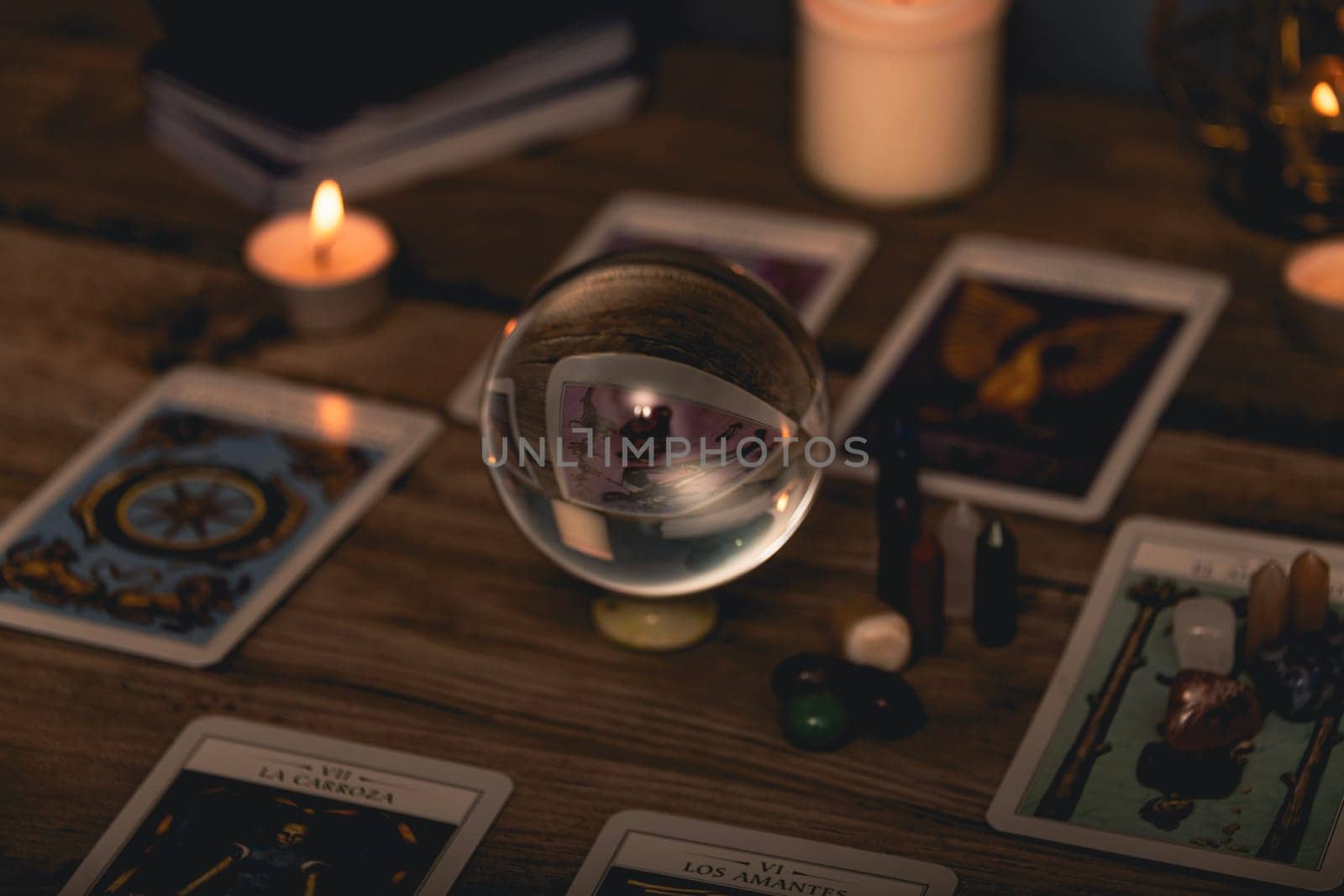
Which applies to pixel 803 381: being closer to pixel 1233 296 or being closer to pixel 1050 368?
pixel 1050 368

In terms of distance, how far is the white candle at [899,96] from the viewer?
4.44 ft

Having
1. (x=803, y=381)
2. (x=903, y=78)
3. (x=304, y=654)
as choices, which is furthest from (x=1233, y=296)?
(x=304, y=654)

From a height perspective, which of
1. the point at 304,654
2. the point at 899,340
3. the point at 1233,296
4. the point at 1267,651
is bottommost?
the point at 304,654

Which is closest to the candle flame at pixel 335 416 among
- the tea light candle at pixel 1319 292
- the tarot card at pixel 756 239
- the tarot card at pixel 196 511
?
the tarot card at pixel 196 511

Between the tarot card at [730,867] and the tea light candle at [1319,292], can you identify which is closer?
the tarot card at [730,867]

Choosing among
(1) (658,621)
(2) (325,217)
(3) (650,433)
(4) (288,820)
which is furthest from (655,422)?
(2) (325,217)

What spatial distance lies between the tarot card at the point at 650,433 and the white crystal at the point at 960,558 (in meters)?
0.19

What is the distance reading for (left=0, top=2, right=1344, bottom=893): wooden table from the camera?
0.97 meters

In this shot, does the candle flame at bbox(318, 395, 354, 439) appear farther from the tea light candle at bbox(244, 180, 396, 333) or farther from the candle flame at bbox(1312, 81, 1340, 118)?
the candle flame at bbox(1312, 81, 1340, 118)

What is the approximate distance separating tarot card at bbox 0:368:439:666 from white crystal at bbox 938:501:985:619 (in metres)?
0.43

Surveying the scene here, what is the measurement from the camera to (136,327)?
1391 mm

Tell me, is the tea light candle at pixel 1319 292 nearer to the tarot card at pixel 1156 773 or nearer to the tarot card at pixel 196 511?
the tarot card at pixel 1156 773

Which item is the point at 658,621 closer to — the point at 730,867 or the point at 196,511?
the point at 730,867

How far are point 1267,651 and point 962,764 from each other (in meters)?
0.21
